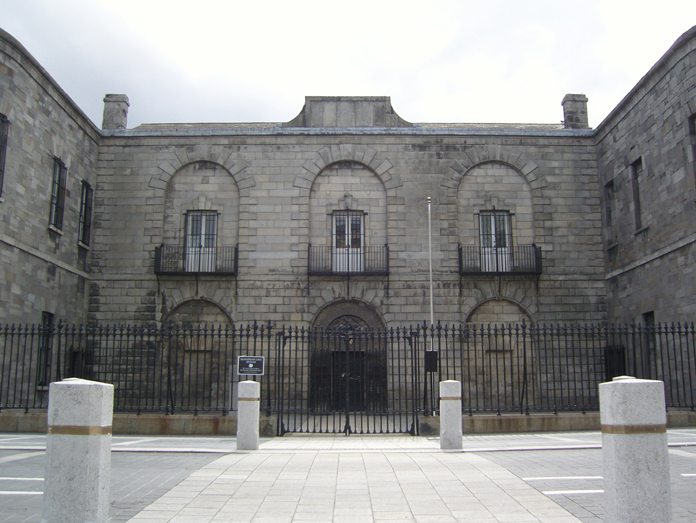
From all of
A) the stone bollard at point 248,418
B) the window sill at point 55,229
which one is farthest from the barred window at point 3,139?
the stone bollard at point 248,418

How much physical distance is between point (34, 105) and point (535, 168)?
55.6ft

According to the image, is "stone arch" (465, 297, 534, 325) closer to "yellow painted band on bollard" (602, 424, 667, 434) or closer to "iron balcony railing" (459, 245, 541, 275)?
"iron balcony railing" (459, 245, 541, 275)

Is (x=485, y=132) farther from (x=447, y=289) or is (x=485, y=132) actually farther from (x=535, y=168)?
(x=447, y=289)

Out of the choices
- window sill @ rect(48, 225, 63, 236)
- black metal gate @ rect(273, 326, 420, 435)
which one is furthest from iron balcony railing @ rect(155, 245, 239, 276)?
black metal gate @ rect(273, 326, 420, 435)

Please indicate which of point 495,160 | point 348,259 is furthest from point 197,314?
point 495,160

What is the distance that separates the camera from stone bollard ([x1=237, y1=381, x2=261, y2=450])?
11141mm

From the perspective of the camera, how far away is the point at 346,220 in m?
22.8

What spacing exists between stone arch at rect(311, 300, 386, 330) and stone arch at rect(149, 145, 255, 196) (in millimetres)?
5328

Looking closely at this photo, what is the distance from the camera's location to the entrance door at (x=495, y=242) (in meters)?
22.4

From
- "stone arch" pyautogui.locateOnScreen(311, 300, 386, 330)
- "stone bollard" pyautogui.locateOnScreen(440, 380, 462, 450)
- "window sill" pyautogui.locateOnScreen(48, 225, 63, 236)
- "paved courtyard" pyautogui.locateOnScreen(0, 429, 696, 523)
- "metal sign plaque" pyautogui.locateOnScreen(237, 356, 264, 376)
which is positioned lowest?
"paved courtyard" pyautogui.locateOnScreen(0, 429, 696, 523)

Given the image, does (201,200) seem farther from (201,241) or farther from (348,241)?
(348,241)

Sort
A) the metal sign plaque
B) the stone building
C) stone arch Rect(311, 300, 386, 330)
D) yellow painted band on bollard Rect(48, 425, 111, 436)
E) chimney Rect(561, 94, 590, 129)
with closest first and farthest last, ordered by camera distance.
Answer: yellow painted band on bollard Rect(48, 425, 111, 436) → the metal sign plaque → the stone building → stone arch Rect(311, 300, 386, 330) → chimney Rect(561, 94, 590, 129)

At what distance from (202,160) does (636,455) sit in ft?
66.9

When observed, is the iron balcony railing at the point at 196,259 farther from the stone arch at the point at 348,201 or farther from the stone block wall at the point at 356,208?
the stone arch at the point at 348,201
